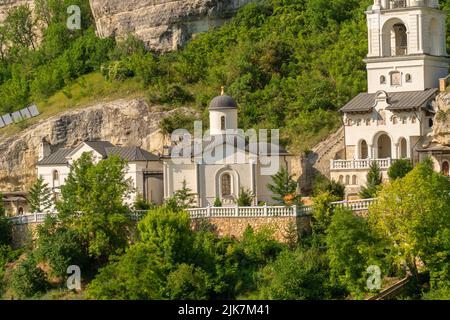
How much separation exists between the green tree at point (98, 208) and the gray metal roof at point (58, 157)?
8287mm

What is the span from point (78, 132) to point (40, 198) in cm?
696

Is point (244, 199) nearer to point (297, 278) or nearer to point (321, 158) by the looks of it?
point (321, 158)

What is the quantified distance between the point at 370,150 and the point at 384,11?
6089 millimetres

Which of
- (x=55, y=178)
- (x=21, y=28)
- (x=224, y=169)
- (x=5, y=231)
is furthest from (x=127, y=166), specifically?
(x=21, y=28)

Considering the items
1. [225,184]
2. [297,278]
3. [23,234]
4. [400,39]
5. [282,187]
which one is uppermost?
[400,39]

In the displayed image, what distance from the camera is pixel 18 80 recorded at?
96438mm

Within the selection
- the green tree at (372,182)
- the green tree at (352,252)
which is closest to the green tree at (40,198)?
the green tree at (372,182)

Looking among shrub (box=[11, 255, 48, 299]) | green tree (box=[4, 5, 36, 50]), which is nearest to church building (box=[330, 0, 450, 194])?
shrub (box=[11, 255, 48, 299])

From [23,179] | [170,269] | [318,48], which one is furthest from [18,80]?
[170,269]

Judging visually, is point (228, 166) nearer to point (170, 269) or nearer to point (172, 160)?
point (172, 160)

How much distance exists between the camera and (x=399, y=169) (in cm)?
7419

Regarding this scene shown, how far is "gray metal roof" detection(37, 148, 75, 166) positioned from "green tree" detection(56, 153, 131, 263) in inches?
326

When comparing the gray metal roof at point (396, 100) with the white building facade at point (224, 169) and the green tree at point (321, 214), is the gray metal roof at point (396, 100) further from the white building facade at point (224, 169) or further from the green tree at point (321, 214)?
the green tree at point (321, 214)

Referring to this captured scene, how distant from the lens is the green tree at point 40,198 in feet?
264
